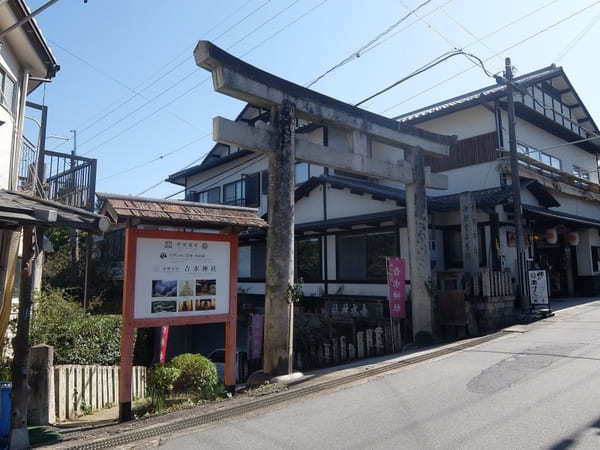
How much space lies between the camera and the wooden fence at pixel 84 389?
278 inches

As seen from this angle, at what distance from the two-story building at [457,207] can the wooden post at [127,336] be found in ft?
27.9

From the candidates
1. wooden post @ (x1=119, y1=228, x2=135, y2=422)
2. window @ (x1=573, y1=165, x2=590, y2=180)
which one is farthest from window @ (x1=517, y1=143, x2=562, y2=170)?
wooden post @ (x1=119, y1=228, x2=135, y2=422)

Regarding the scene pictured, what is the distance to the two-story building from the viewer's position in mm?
15195

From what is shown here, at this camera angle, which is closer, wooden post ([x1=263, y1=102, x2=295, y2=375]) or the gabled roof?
wooden post ([x1=263, y1=102, x2=295, y2=375])

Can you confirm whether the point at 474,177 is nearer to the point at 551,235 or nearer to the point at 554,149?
the point at 551,235

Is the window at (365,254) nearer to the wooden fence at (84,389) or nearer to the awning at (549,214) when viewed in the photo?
the awning at (549,214)

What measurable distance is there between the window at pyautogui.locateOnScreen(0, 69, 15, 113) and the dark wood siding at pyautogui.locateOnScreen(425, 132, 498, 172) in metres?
14.4

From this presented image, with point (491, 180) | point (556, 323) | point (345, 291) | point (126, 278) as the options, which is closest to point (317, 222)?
point (345, 291)

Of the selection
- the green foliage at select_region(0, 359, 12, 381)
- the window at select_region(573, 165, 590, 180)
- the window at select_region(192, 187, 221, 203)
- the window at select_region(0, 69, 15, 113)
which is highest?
the window at select_region(573, 165, 590, 180)

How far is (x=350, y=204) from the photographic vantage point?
17.0 metres

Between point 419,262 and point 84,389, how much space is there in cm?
839

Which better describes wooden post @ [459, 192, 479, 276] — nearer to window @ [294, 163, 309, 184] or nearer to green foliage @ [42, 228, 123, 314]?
window @ [294, 163, 309, 184]

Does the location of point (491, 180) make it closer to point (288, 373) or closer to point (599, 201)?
point (599, 201)

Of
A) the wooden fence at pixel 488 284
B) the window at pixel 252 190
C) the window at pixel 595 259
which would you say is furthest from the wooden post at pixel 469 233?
the window at pixel 252 190
